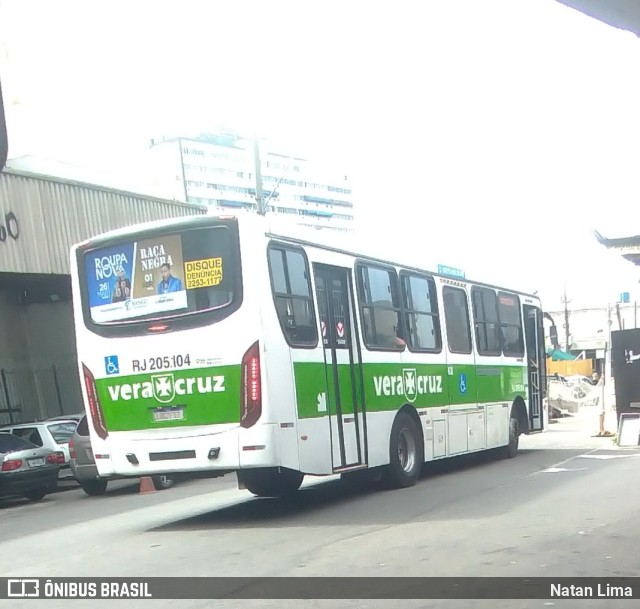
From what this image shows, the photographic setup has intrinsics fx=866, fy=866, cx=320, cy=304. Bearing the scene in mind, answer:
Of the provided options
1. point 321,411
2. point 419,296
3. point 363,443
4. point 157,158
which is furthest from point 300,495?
point 157,158

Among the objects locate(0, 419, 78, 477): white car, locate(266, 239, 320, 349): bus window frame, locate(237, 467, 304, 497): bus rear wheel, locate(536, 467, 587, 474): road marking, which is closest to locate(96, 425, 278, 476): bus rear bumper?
locate(237, 467, 304, 497): bus rear wheel

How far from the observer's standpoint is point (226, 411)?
30.2ft

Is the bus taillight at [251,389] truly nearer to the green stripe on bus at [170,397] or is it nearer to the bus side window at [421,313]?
the green stripe on bus at [170,397]

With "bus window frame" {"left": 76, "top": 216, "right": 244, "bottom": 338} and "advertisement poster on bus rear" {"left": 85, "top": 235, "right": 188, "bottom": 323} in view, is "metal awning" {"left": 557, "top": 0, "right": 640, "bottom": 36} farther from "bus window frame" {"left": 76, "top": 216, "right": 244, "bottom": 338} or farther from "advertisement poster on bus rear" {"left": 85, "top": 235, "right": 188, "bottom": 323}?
"advertisement poster on bus rear" {"left": 85, "top": 235, "right": 188, "bottom": 323}

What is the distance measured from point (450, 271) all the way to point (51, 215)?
11.7 meters

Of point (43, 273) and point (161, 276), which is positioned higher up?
point (43, 273)

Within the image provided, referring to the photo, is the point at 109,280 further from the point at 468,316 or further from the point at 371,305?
the point at 468,316

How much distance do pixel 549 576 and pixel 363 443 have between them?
4.60m

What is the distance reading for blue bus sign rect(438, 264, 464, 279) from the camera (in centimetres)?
1380

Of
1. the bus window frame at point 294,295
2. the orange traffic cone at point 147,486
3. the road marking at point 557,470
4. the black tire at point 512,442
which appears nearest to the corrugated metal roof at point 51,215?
the orange traffic cone at point 147,486

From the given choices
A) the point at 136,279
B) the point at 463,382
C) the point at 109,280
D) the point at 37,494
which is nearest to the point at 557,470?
the point at 463,382

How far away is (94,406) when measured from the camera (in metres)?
9.96

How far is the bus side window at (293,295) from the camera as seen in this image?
957 cm

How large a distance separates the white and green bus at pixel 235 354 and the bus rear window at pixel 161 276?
0.05 ft
